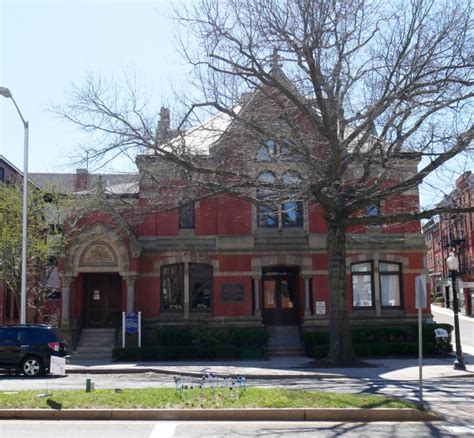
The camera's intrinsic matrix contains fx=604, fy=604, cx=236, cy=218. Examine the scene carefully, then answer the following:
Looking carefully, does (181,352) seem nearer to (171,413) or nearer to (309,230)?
(309,230)

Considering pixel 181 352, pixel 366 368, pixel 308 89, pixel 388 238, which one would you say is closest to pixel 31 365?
pixel 181 352

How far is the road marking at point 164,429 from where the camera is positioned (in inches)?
360

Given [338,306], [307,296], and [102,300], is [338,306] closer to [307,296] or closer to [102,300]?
[307,296]

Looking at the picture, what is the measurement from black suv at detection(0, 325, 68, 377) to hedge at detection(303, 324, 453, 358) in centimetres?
1055

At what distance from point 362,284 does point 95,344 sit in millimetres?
12534

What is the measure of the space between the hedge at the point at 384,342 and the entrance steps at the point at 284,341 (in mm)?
1038

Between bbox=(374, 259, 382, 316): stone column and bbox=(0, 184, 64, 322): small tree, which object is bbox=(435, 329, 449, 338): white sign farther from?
bbox=(0, 184, 64, 322): small tree

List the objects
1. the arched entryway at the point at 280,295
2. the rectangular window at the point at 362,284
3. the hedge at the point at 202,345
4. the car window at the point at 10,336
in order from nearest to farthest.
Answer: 1. the car window at the point at 10,336
2. the hedge at the point at 202,345
3. the rectangular window at the point at 362,284
4. the arched entryway at the point at 280,295

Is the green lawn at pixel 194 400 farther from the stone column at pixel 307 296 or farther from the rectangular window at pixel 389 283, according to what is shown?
the rectangular window at pixel 389 283

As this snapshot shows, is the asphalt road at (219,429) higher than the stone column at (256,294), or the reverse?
the stone column at (256,294)

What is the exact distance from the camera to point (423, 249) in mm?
28062

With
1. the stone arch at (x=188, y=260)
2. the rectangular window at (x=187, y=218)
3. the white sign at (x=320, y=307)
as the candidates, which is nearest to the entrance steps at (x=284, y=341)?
the white sign at (x=320, y=307)

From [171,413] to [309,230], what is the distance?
60.6 ft

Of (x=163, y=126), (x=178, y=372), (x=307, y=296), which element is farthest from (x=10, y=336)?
(x=307, y=296)
